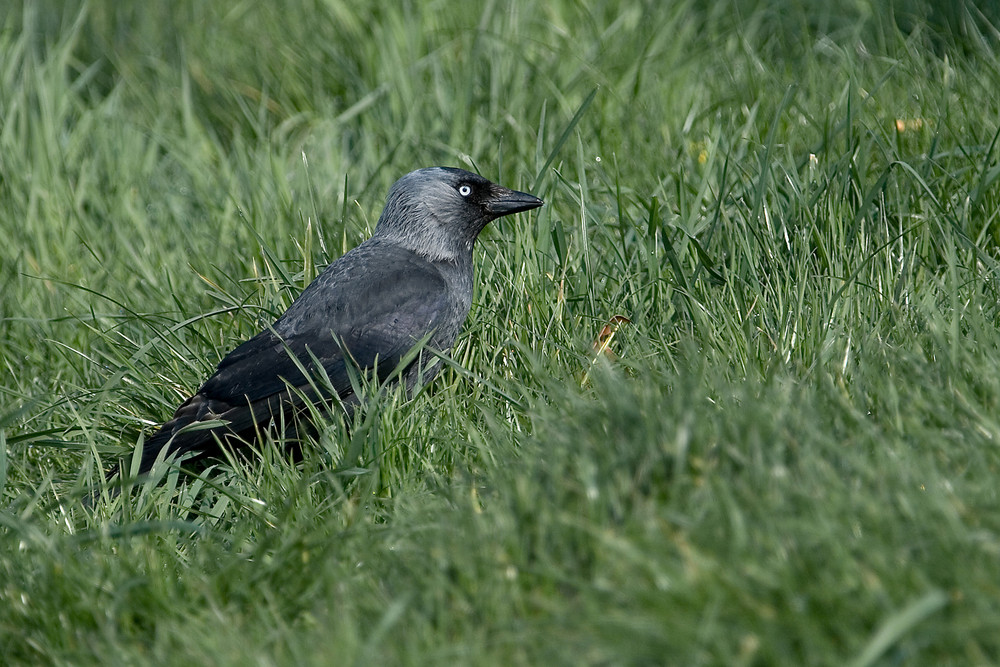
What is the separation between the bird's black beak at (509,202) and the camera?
156 inches

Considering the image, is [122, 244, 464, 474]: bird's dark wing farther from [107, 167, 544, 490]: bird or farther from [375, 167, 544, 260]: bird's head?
[375, 167, 544, 260]: bird's head

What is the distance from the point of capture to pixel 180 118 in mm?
5754

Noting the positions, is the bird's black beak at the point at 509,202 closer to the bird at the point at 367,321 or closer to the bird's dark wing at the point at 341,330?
the bird at the point at 367,321

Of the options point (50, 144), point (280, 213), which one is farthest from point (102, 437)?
point (50, 144)

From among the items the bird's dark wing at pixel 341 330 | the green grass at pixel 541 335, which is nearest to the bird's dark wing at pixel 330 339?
the bird's dark wing at pixel 341 330

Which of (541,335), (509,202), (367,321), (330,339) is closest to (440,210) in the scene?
(509,202)

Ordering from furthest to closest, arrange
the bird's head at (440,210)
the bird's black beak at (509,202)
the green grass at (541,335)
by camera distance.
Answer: the bird's head at (440,210) → the bird's black beak at (509,202) → the green grass at (541,335)

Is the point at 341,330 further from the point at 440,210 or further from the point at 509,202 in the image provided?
the point at 509,202

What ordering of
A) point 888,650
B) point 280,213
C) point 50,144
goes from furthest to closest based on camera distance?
point 50,144, point 280,213, point 888,650

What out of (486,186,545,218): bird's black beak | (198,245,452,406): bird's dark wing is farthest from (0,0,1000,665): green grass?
(198,245,452,406): bird's dark wing

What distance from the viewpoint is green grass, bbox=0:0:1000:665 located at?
1.84m

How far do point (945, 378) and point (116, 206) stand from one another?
12.1 feet

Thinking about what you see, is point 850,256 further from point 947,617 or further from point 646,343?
point 947,617

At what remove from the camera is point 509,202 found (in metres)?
4.02
